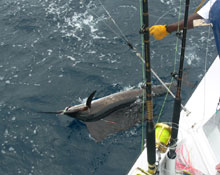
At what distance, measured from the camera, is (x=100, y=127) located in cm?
828

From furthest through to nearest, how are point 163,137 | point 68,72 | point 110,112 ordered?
point 68,72 → point 110,112 → point 163,137

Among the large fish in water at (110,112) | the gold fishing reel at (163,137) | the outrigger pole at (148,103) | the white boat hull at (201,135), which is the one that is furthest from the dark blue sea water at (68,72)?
the outrigger pole at (148,103)

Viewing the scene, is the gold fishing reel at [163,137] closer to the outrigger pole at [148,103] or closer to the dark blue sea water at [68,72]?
the outrigger pole at [148,103]

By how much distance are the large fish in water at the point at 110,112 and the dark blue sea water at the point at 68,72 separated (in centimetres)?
25

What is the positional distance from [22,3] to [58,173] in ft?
29.1

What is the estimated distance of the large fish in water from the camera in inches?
324

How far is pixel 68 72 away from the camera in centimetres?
1005

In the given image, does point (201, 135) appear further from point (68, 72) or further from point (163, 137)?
point (68, 72)

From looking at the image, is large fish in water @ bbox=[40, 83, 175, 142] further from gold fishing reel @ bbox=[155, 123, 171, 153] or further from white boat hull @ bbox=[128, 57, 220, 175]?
gold fishing reel @ bbox=[155, 123, 171, 153]

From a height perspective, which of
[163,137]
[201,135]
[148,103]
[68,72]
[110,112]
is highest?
[148,103]

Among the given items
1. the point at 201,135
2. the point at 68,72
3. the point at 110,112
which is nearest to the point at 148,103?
the point at 201,135

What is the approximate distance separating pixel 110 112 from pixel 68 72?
244cm

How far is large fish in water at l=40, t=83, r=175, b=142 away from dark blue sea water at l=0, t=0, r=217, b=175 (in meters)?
0.25

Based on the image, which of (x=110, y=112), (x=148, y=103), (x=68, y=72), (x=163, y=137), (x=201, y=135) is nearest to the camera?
(x=148, y=103)
